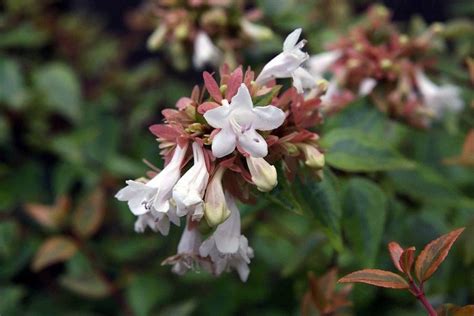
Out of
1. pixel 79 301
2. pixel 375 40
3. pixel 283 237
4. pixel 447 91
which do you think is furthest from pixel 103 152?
pixel 447 91

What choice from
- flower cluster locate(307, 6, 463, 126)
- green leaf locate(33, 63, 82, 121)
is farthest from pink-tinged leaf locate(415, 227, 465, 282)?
green leaf locate(33, 63, 82, 121)

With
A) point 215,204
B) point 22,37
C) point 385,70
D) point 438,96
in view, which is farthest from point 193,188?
point 22,37

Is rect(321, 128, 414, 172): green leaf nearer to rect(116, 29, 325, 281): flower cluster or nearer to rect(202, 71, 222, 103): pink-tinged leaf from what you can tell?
rect(116, 29, 325, 281): flower cluster

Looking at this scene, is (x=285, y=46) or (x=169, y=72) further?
(x=169, y=72)

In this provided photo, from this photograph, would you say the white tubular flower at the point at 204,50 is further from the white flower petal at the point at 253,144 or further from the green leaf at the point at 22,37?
the white flower petal at the point at 253,144

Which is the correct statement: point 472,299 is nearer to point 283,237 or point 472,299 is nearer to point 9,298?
point 283,237
